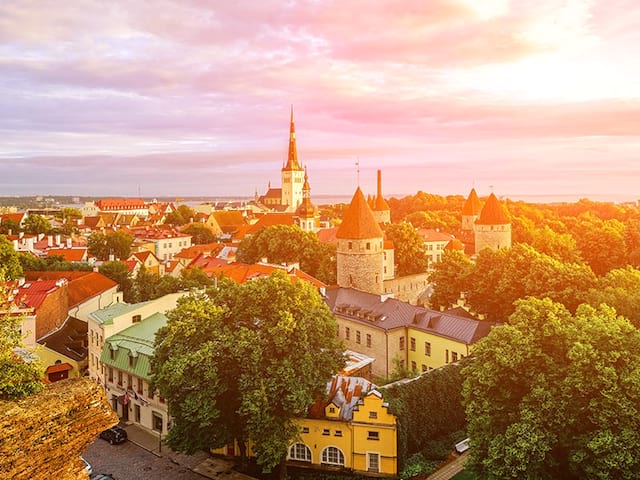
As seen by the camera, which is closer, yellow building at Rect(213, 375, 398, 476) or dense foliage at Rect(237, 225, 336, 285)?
yellow building at Rect(213, 375, 398, 476)

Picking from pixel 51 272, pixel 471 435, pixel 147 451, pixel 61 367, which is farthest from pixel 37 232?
pixel 471 435

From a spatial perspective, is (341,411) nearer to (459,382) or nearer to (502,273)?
(459,382)

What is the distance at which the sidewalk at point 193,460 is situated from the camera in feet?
76.2

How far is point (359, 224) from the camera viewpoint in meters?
44.1

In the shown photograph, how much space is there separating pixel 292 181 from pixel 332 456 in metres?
128

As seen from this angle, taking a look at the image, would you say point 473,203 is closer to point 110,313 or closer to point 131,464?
point 110,313

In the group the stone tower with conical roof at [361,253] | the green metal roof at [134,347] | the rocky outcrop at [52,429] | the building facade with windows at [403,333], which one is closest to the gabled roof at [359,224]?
the stone tower with conical roof at [361,253]

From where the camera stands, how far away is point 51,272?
4478 centimetres

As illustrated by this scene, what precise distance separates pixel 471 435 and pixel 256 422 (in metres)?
7.63

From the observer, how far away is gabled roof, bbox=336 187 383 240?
43.9 metres

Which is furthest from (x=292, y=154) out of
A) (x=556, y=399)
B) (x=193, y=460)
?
(x=556, y=399)

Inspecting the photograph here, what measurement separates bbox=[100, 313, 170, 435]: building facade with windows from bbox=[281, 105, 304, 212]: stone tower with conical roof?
11394 centimetres

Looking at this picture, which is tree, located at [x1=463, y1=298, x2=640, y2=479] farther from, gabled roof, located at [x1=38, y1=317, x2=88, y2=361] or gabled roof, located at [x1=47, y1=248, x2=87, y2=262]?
gabled roof, located at [x1=47, y1=248, x2=87, y2=262]

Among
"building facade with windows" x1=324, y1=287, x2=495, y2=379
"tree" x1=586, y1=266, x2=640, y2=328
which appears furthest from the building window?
"tree" x1=586, y1=266, x2=640, y2=328
